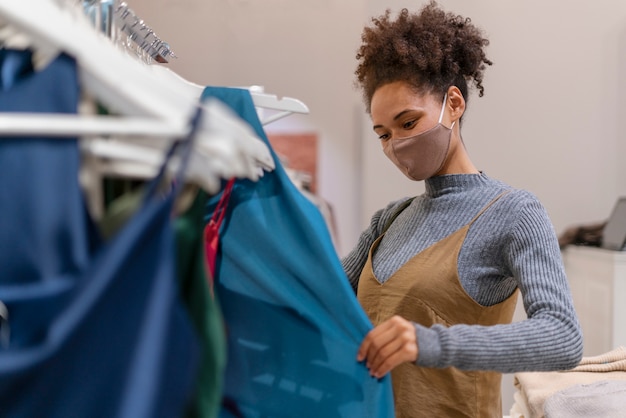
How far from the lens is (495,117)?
7.70ft

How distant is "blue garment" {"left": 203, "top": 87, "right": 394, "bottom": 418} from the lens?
716mm

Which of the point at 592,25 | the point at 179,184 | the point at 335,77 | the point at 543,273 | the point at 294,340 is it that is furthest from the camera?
the point at 335,77

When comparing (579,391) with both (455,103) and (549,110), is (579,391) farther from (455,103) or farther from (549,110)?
(549,110)

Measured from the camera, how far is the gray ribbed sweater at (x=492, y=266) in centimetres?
74

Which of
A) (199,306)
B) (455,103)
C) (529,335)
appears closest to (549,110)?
(455,103)

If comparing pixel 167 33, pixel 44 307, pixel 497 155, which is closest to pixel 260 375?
pixel 44 307

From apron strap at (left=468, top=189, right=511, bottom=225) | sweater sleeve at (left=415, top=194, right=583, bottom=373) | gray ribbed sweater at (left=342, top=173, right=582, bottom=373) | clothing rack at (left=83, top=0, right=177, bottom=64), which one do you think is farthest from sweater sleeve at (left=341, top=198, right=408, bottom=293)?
clothing rack at (left=83, top=0, right=177, bottom=64)

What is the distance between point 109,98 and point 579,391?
113cm

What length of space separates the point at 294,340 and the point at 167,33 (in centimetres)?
229

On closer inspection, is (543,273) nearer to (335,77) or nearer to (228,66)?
(335,77)

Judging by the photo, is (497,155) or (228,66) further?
(228,66)

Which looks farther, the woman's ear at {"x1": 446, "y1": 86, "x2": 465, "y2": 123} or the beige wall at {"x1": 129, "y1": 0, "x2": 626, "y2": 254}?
the beige wall at {"x1": 129, "y1": 0, "x2": 626, "y2": 254}

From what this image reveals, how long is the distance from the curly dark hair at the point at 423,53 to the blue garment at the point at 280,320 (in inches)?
16.5

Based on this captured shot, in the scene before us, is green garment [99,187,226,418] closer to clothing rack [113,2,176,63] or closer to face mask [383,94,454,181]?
clothing rack [113,2,176,63]
